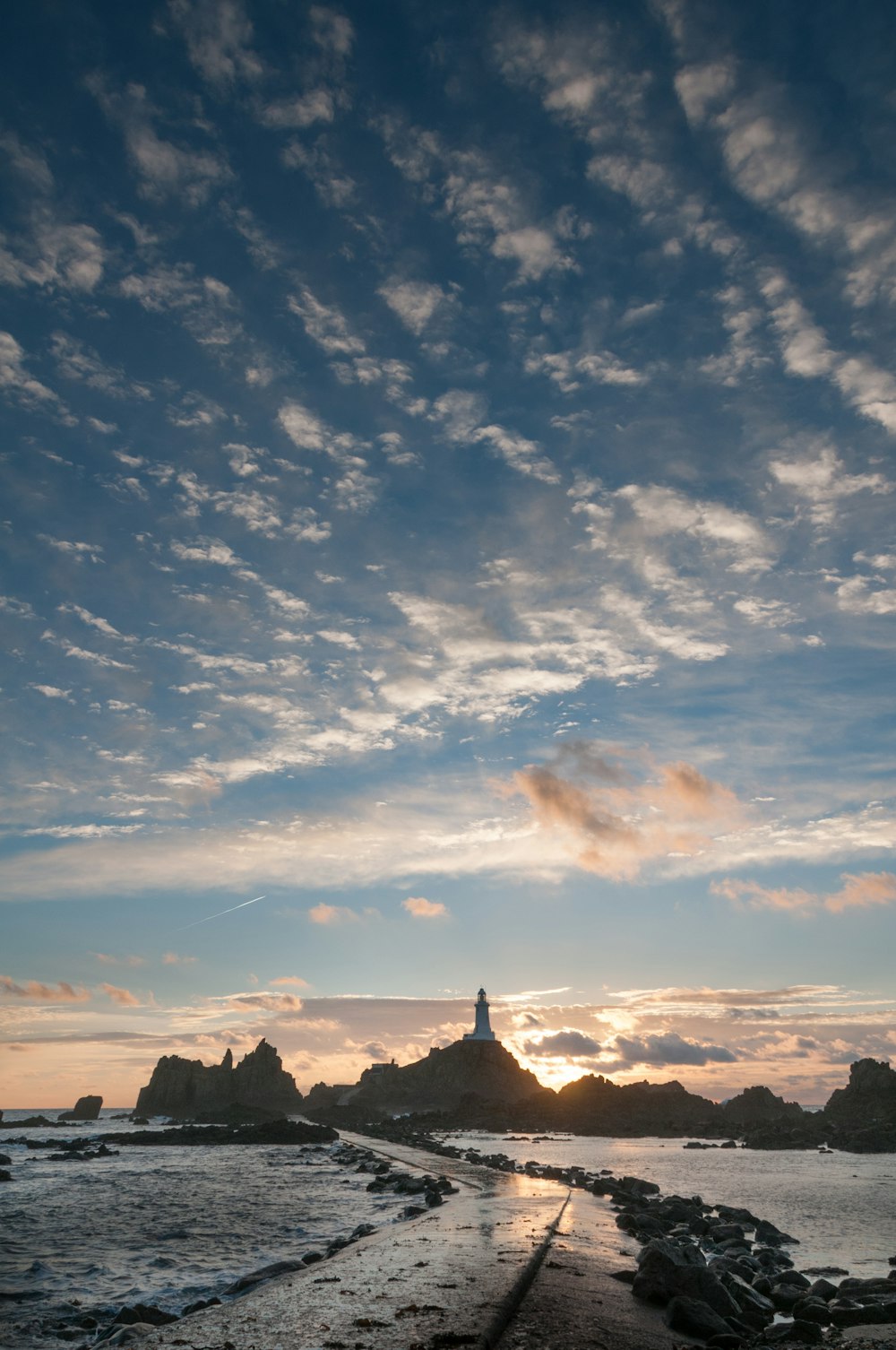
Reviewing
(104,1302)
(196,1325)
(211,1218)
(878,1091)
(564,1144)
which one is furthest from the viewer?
(878,1091)

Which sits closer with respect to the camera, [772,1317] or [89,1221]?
[772,1317]

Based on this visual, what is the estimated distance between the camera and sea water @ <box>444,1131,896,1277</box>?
2495cm

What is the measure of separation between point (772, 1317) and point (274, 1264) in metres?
10.7

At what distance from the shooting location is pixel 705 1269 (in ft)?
48.1

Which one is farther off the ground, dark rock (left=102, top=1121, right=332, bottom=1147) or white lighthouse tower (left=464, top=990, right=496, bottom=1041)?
white lighthouse tower (left=464, top=990, right=496, bottom=1041)

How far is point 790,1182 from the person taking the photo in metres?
44.6

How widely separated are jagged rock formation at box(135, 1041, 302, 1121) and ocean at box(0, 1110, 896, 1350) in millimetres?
94893

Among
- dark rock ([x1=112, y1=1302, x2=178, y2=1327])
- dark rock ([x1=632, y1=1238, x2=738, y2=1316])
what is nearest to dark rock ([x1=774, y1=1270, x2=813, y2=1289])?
dark rock ([x1=632, y1=1238, x2=738, y2=1316])

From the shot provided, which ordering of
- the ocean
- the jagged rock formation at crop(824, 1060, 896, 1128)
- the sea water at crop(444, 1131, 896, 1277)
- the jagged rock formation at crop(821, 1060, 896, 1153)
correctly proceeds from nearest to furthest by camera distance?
the ocean → the sea water at crop(444, 1131, 896, 1277) → the jagged rock formation at crop(821, 1060, 896, 1153) → the jagged rock formation at crop(824, 1060, 896, 1128)

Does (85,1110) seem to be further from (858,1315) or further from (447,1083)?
(858,1315)

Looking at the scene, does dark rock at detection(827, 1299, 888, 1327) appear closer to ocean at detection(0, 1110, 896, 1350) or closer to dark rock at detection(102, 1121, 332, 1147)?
ocean at detection(0, 1110, 896, 1350)

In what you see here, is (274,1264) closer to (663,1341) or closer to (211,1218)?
(663,1341)

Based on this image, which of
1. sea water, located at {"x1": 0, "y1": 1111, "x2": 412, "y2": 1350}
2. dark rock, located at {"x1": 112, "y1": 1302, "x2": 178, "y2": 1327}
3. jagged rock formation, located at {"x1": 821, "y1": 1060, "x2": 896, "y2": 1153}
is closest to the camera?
dark rock, located at {"x1": 112, "y1": 1302, "x2": 178, "y2": 1327}

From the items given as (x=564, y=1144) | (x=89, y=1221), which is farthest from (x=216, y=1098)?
(x=89, y=1221)
